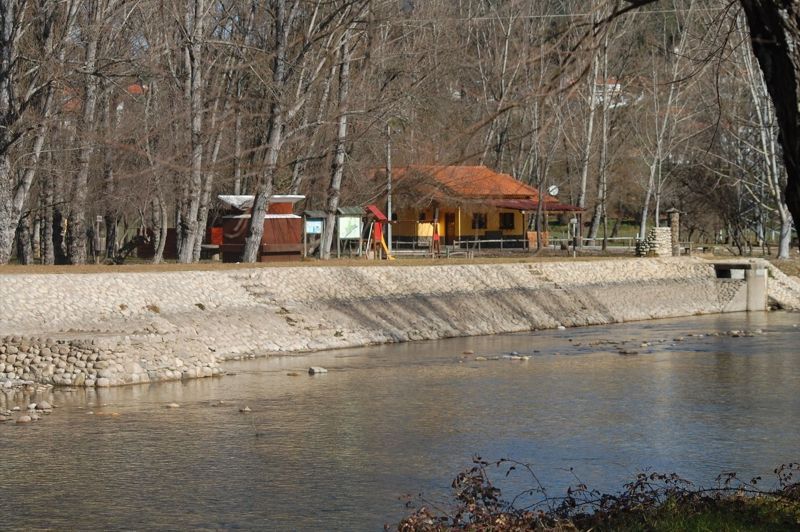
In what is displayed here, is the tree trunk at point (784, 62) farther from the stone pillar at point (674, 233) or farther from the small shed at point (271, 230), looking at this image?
the stone pillar at point (674, 233)

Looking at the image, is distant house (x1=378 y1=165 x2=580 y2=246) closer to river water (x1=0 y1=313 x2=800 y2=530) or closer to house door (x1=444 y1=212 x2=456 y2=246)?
house door (x1=444 y1=212 x2=456 y2=246)

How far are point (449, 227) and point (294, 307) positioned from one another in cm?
3492

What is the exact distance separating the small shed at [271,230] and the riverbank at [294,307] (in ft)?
15.8

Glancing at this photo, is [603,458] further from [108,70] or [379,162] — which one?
[379,162]

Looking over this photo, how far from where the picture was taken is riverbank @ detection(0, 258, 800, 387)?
79.8ft

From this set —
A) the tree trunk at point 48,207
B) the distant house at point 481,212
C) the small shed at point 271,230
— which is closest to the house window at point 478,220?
the distant house at point 481,212

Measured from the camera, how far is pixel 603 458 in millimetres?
16094

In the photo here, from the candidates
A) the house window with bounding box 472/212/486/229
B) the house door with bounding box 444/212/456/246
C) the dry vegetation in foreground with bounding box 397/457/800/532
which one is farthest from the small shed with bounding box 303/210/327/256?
the dry vegetation in foreground with bounding box 397/457/800/532

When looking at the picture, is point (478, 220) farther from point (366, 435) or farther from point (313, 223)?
point (366, 435)

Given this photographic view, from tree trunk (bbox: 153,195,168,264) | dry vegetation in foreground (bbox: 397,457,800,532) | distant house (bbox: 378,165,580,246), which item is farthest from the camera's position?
distant house (bbox: 378,165,580,246)

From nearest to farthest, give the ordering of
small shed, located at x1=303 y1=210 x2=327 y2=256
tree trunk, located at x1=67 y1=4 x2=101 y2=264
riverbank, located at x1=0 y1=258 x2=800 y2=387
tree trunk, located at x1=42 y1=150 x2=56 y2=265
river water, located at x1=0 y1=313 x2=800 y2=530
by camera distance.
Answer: river water, located at x1=0 y1=313 x2=800 y2=530 → riverbank, located at x1=0 y1=258 x2=800 y2=387 → tree trunk, located at x1=67 y1=4 x2=101 y2=264 → tree trunk, located at x1=42 y1=150 x2=56 y2=265 → small shed, located at x1=303 y1=210 x2=327 y2=256

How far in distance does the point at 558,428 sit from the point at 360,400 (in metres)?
4.62

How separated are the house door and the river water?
124 feet

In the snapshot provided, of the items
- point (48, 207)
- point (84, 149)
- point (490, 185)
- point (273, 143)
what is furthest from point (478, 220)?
point (84, 149)
